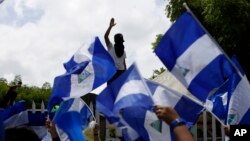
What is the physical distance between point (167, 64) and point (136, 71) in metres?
0.81

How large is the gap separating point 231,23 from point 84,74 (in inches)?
537

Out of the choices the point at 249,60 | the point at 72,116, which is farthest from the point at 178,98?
the point at 249,60

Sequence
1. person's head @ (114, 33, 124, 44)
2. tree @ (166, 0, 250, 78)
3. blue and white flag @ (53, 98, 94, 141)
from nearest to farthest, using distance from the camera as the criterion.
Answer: blue and white flag @ (53, 98, 94, 141), person's head @ (114, 33, 124, 44), tree @ (166, 0, 250, 78)

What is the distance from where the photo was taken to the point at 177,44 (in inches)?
217

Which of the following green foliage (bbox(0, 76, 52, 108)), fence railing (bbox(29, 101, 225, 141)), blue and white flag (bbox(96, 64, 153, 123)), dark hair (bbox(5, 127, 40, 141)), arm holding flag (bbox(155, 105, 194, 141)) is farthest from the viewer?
green foliage (bbox(0, 76, 52, 108))

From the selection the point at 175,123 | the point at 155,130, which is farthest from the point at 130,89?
the point at 175,123

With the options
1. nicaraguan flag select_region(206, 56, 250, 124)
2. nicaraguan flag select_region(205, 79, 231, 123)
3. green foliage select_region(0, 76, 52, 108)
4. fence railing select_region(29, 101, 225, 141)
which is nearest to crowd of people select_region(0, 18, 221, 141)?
nicaraguan flag select_region(205, 79, 231, 123)

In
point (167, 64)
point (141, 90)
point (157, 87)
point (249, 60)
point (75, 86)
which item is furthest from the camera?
point (249, 60)

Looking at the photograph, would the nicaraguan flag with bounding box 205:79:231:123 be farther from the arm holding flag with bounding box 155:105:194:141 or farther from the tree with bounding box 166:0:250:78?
the tree with bounding box 166:0:250:78

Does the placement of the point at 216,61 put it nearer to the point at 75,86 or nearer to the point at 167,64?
the point at 167,64

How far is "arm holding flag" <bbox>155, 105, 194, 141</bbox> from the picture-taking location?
3.28m

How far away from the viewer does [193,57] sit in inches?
215

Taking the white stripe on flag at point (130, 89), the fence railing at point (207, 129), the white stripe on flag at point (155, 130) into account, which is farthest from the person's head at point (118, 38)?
the white stripe on flag at point (155, 130)

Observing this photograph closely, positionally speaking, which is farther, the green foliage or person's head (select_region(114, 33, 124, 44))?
the green foliage
